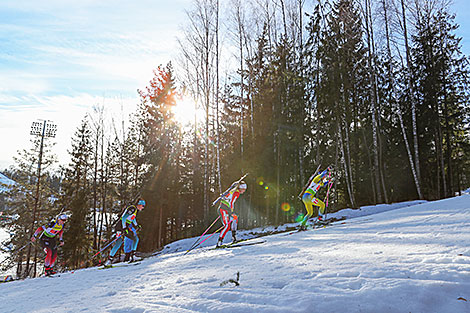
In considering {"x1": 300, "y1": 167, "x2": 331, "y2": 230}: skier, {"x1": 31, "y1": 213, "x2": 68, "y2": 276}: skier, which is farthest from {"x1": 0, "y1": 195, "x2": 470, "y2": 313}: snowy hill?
{"x1": 300, "y1": 167, "x2": 331, "y2": 230}: skier

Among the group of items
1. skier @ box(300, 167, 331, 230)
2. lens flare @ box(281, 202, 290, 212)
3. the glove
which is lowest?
the glove

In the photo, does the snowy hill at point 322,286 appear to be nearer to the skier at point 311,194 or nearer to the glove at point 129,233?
the glove at point 129,233

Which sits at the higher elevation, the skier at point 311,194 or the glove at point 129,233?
the skier at point 311,194

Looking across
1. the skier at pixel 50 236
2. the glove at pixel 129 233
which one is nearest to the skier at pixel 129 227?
the glove at pixel 129 233

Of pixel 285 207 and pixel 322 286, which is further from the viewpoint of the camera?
pixel 285 207

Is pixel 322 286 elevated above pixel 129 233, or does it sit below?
above

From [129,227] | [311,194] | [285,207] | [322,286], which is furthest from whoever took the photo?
[285,207]

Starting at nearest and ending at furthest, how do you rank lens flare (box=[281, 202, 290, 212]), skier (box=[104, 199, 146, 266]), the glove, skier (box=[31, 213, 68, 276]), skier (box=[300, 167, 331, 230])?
skier (box=[31, 213, 68, 276]) < skier (box=[104, 199, 146, 266]) < the glove < skier (box=[300, 167, 331, 230]) < lens flare (box=[281, 202, 290, 212])

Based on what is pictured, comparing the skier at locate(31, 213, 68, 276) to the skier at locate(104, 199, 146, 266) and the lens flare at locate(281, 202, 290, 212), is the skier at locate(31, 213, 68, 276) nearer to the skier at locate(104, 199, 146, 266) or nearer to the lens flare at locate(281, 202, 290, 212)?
the skier at locate(104, 199, 146, 266)

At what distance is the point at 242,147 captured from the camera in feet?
67.6

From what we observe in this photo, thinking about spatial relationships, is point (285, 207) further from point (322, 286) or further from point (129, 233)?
point (322, 286)

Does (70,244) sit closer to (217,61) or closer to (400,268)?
(217,61)

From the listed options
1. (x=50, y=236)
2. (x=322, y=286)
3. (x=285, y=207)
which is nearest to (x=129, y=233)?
(x=50, y=236)

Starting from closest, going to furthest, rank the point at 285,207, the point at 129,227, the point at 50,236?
1. the point at 50,236
2. the point at 129,227
3. the point at 285,207
